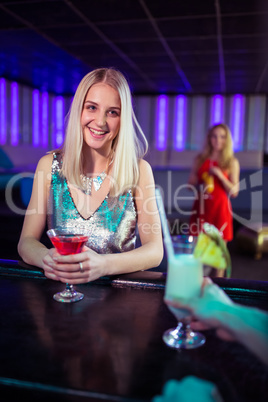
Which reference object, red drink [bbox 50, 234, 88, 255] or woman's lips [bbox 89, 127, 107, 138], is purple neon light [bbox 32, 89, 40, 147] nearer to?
woman's lips [bbox 89, 127, 107, 138]

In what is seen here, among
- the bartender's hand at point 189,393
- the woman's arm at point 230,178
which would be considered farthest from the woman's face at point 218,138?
the bartender's hand at point 189,393

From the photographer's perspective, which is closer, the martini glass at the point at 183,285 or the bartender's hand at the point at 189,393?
the bartender's hand at the point at 189,393

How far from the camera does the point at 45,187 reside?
5.67 feet

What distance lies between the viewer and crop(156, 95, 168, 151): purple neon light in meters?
11.0

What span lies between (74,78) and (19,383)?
8.43 m

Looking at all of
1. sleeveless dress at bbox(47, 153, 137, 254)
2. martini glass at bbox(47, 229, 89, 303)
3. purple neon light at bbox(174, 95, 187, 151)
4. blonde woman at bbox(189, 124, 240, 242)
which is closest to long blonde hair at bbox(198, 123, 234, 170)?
blonde woman at bbox(189, 124, 240, 242)

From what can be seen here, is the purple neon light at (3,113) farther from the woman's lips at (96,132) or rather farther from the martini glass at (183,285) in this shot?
the martini glass at (183,285)

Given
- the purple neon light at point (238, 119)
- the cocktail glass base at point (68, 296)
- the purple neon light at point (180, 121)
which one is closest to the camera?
the cocktail glass base at point (68, 296)

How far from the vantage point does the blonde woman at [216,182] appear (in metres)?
3.38

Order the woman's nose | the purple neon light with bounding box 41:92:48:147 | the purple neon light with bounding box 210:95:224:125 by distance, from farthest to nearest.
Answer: the purple neon light with bounding box 210:95:224:125
the purple neon light with bounding box 41:92:48:147
the woman's nose

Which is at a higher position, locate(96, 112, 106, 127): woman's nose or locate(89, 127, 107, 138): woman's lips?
locate(96, 112, 106, 127): woman's nose

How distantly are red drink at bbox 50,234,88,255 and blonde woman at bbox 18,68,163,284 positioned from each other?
53 centimetres

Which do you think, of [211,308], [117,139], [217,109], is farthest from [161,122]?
[211,308]

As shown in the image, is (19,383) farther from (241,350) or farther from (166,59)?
(166,59)
